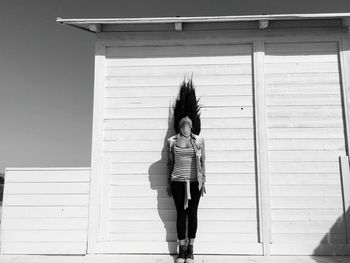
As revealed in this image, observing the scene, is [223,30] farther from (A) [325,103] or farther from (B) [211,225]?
(B) [211,225]

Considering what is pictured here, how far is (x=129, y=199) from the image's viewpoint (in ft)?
13.2

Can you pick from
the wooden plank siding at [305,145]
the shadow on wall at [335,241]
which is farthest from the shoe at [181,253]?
the shadow on wall at [335,241]

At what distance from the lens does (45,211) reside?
12.9 ft

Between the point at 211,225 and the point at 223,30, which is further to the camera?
the point at 223,30

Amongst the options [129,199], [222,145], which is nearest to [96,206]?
[129,199]

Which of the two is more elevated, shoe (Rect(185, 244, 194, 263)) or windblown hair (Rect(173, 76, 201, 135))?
windblown hair (Rect(173, 76, 201, 135))

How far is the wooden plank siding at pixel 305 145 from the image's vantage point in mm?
3912

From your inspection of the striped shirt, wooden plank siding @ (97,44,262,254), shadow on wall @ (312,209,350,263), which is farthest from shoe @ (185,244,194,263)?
shadow on wall @ (312,209,350,263)

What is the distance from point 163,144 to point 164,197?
61cm

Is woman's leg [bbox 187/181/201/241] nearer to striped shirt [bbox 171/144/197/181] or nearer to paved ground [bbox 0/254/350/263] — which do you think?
striped shirt [bbox 171/144/197/181]

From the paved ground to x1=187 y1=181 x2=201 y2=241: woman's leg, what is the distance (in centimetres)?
28

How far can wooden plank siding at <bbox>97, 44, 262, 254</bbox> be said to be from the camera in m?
3.94

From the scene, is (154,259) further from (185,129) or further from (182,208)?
(185,129)

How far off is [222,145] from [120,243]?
1601mm
